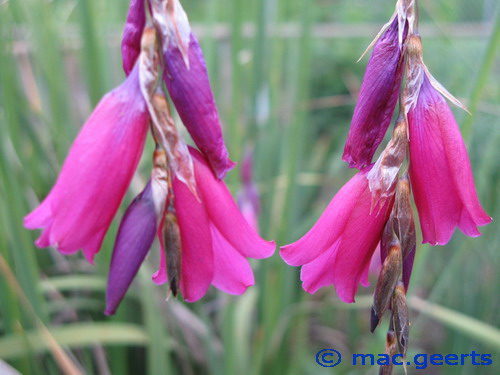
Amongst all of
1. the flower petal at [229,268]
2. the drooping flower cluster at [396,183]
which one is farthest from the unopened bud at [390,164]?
the flower petal at [229,268]

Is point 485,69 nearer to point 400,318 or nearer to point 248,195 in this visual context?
point 400,318

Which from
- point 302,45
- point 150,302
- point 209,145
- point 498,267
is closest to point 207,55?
point 302,45

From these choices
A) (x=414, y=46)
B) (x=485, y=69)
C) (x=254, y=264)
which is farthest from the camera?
(x=254, y=264)

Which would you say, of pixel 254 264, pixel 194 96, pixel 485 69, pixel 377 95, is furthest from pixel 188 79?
pixel 254 264

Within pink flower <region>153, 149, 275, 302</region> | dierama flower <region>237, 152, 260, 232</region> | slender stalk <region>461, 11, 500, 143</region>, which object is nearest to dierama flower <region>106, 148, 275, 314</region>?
pink flower <region>153, 149, 275, 302</region>

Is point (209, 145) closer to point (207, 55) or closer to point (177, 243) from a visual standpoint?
→ point (177, 243)

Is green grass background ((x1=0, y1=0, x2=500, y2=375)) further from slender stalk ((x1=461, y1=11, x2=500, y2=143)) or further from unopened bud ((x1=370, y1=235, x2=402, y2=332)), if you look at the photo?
unopened bud ((x1=370, y1=235, x2=402, y2=332))
